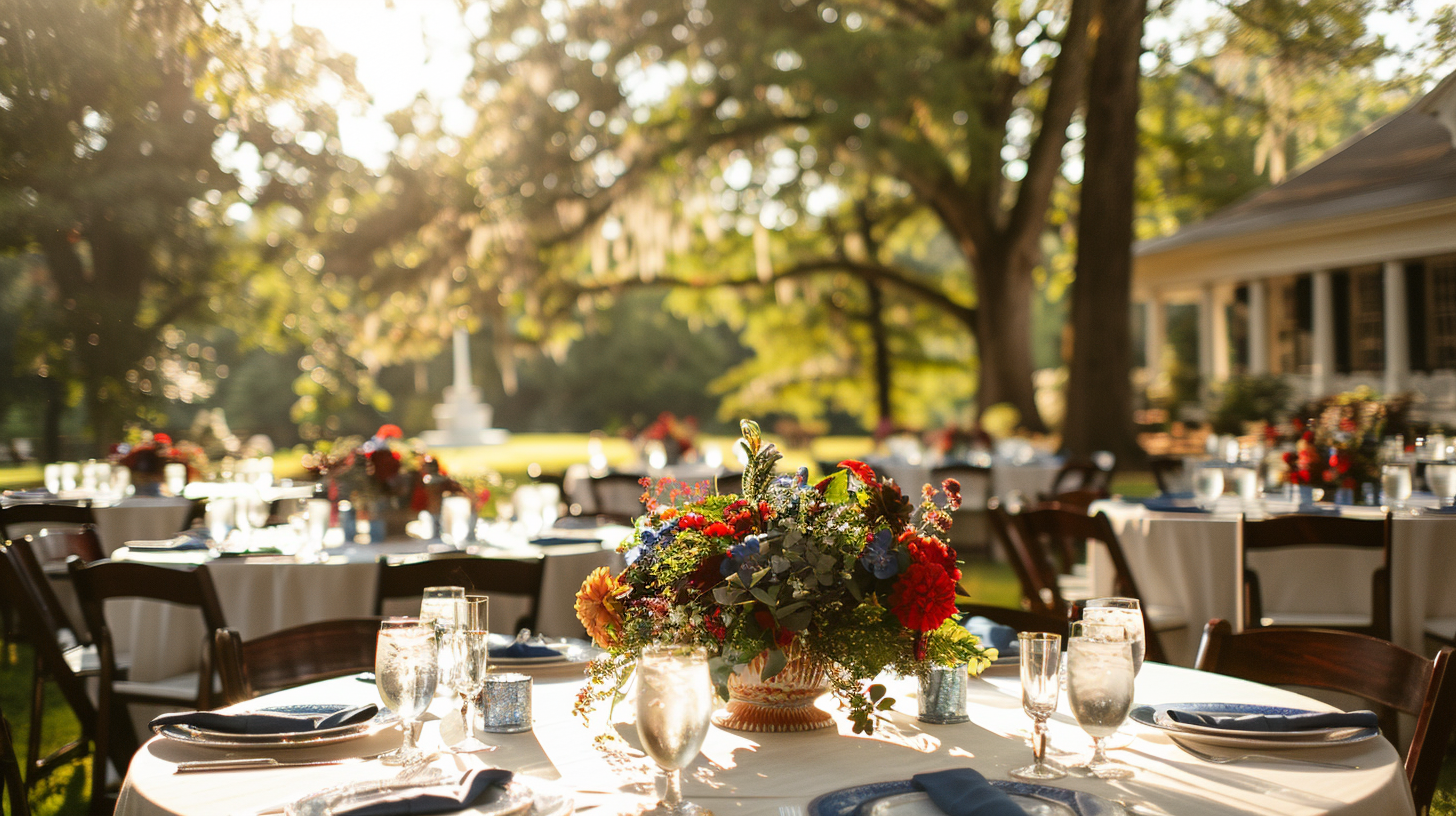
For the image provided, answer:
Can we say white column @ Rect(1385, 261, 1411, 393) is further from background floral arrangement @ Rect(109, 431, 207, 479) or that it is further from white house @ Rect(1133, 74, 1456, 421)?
background floral arrangement @ Rect(109, 431, 207, 479)

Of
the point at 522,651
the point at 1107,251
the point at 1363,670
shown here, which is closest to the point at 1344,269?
the point at 1107,251

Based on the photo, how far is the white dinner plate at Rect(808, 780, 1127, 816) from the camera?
5.53ft

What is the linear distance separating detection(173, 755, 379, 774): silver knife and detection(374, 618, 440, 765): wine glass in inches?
9.5

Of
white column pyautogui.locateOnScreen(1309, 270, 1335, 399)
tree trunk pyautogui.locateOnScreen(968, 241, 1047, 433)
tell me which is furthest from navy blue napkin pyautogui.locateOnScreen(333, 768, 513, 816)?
white column pyautogui.locateOnScreen(1309, 270, 1335, 399)

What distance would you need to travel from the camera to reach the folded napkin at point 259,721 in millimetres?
2070

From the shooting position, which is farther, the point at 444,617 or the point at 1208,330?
the point at 1208,330

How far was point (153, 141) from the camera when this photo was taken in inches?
426

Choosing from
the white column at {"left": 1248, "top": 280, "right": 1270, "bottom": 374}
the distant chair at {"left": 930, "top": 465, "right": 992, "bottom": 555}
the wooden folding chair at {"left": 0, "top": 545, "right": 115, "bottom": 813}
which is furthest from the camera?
the white column at {"left": 1248, "top": 280, "right": 1270, "bottom": 374}

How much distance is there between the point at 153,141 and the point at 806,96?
786 centimetres

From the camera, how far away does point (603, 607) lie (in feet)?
7.00

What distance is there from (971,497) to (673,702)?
951 cm

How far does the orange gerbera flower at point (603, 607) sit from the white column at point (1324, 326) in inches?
722

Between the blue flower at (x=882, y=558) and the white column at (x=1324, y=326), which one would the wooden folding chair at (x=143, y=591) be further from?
the white column at (x=1324, y=326)

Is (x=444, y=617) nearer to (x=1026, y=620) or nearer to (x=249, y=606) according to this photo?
(x=1026, y=620)
